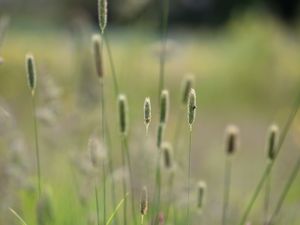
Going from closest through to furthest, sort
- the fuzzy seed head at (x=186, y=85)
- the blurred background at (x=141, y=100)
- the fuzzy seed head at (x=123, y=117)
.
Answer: the fuzzy seed head at (x=123, y=117), the fuzzy seed head at (x=186, y=85), the blurred background at (x=141, y=100)

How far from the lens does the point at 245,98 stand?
6.61m

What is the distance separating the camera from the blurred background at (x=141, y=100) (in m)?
1.80

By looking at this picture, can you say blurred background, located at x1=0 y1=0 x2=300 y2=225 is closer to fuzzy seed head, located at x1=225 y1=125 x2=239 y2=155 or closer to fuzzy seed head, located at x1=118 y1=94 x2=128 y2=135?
fuzzy seed head, located at x1=118 y1=94 x2=128 y2=135

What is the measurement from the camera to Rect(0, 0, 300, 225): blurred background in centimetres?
180

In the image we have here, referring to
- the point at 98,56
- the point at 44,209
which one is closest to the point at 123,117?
the point at 98,56

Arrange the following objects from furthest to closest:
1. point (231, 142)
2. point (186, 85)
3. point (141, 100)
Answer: point (141, 100) → point (186, 85) → point (231, 142)

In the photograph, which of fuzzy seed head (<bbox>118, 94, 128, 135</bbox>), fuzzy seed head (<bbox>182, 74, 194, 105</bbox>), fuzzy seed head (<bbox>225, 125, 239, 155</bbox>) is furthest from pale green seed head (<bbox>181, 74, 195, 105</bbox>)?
fuzzy seed head (<bbox>118, 94, 128, 135</bbox>)

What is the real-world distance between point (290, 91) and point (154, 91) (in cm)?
109

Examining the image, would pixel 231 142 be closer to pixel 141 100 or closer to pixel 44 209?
pixel 44 209

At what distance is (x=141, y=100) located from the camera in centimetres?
455

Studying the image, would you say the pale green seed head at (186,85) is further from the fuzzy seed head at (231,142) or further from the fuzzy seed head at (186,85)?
the fuzzy seed head at (231,142)

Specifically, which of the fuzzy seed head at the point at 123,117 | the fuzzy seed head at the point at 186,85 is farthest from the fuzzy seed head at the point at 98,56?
the fuzzy seed head at the point at 186,85

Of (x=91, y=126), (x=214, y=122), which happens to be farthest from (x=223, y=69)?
(x=91, y=126)

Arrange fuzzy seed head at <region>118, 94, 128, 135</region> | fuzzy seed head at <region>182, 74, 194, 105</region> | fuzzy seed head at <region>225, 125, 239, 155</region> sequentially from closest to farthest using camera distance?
fuzzy seed head at <region>118, 94, 128, 135</region>, fuzzy seed head at <region>225, 125, 239, 155</region>, fuzzy seed head at <region>182, 74, 194, 105</region>
